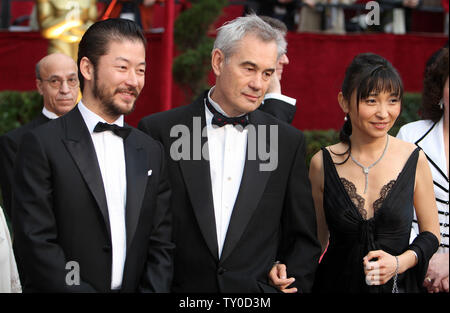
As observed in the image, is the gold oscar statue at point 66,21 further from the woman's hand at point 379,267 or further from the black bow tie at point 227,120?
the woman's hand at point 379,267

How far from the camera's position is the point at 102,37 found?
299cm

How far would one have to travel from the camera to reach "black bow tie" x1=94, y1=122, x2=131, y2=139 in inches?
116

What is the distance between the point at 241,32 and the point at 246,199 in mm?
835

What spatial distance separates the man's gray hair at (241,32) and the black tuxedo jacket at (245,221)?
349 mm

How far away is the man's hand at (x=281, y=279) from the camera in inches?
123

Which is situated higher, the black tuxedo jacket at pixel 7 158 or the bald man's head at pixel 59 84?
the bald man's head at pixel 59 84

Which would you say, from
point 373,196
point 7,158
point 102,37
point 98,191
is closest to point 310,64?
point 7,158

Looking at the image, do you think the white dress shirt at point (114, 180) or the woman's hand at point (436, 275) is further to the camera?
the woman's hand at point (436, 275)

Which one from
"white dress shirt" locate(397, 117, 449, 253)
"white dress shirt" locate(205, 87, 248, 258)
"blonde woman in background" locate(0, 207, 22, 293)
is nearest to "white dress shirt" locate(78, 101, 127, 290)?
"white dress shirt" locate(205, 87, 248, 258)

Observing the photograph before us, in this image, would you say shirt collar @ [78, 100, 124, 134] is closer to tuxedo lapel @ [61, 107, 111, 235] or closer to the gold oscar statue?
tuxedo lapel @ [61, 107, 111, 235]

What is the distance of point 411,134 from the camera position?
13.2ft

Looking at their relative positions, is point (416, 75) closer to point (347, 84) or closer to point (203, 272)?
point (347, 84)

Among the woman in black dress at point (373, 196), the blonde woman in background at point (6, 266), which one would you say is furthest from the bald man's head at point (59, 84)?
the woman in black dress at point (373, 196)

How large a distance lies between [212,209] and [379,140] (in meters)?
1.07
